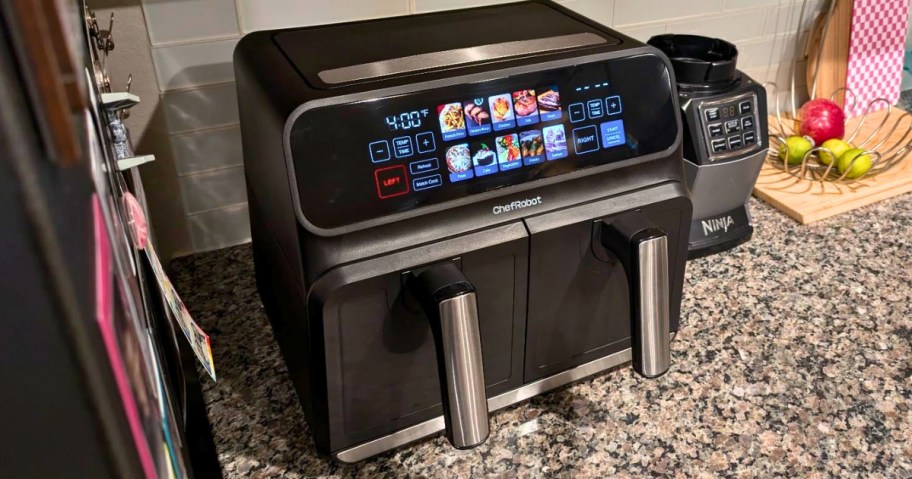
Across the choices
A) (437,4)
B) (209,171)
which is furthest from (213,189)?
(437,4)

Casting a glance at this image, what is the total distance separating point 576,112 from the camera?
0.60 metres

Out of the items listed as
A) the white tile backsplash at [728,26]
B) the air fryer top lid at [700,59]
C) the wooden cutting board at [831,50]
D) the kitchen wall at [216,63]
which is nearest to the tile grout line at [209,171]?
the kitchen wall at [216,63]

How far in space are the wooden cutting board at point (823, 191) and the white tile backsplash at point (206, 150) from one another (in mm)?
707

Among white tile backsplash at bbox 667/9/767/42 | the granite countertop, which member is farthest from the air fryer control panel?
white tile backsplash at bbox 667/9/767/42

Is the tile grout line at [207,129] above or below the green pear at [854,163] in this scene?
above

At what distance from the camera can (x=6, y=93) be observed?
0.15 metres

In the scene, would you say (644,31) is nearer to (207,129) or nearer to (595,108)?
(595,108)

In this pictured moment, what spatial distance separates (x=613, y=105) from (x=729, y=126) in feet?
1.00

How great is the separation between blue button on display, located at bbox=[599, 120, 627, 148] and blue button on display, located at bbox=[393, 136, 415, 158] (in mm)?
167

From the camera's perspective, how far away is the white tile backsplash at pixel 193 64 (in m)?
0.80

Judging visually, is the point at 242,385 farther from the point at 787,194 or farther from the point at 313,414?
the point at 787,194

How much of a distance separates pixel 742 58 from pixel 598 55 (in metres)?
0.67

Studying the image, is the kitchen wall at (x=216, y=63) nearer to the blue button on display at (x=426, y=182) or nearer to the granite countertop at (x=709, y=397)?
the granite countertop at (x=709, y=397)

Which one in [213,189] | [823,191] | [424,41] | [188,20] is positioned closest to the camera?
[424,41]
